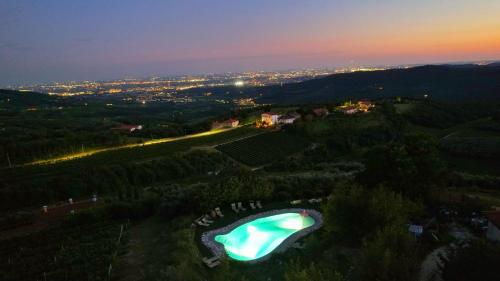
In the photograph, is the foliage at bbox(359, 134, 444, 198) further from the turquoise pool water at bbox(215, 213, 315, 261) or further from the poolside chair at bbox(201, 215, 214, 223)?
the poolside chair at bbox(201, 215, 214, 223)

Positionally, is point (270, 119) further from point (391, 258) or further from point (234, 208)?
point (391, 258)

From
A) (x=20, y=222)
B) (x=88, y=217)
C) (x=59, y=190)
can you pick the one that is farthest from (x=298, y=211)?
(x=59, y=190)

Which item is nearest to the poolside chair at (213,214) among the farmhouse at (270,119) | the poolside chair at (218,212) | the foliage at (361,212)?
the poolside chair at (218,212)

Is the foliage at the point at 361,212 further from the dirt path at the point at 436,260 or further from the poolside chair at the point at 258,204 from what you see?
the poolside chair at the point at 258,204

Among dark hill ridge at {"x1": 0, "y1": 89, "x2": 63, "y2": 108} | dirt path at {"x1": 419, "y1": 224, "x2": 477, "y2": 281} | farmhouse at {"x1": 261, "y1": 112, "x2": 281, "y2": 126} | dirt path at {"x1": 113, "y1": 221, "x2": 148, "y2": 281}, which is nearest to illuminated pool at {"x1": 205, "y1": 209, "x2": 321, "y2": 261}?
dirt path at {"x1": 113, "y1": 221, "x2": 148, "y2": 281}

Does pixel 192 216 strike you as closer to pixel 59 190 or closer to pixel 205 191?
pixel 205 191
